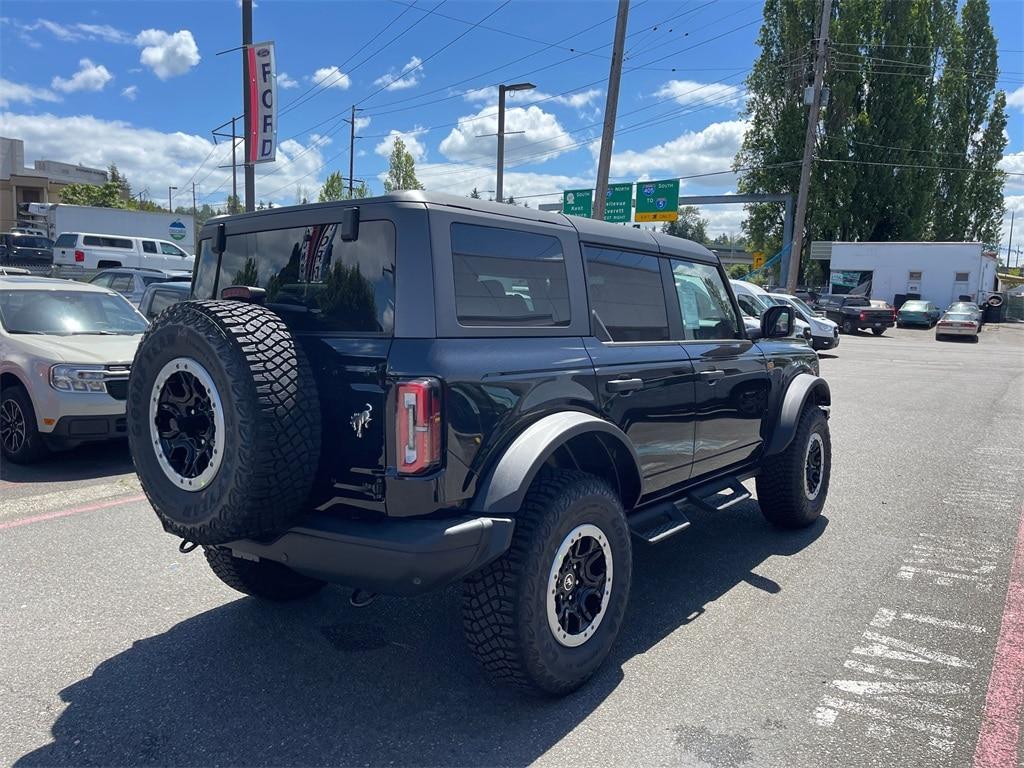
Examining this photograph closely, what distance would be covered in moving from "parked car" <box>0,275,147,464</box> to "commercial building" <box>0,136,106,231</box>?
56.1 meters

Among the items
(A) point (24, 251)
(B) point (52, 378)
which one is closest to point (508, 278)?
(B) point (52, 378)

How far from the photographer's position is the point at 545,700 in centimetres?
309

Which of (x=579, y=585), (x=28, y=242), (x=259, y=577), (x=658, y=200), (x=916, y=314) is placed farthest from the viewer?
(x=28, y=242)

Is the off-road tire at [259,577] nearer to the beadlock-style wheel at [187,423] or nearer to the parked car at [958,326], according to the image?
the beadlock-style wheel at [187,423]

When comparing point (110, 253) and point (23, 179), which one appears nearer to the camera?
point (110, 253)

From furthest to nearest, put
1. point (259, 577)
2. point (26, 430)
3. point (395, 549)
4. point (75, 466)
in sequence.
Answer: point (75, 466) < point (26, 430) < point (259, 577) < point (395, 549)

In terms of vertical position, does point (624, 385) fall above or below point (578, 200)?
below

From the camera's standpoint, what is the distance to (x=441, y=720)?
296cm

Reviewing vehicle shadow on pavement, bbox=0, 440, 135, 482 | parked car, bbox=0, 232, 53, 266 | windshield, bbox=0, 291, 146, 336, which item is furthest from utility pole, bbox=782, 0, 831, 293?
parked car, bbox=0, 232, 53, 266

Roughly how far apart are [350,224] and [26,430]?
525 centimetres

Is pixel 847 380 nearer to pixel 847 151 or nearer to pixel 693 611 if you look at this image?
pixel 693 611

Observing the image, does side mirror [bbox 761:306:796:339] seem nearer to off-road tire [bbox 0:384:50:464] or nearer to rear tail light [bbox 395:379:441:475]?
rear tail light [bbox 395:379:441:475]

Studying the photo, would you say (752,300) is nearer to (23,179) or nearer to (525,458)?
(525,458)

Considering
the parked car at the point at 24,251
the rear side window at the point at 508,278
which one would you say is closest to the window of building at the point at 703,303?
the rear side window at the point at 508,278
